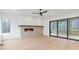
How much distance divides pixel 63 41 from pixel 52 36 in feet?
1.13

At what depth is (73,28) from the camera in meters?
2.23

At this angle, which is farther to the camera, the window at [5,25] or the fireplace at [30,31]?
the fireplace at [30,31]

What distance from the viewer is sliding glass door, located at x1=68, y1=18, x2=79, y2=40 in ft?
7.04

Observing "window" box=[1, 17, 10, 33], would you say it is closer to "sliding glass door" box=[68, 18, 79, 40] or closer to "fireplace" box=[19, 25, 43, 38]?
"fireplace" box=[19, 25, 43, 38]

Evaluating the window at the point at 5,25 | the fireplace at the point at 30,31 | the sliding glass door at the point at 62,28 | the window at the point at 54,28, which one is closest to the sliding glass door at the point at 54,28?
the window at the point at 54,28

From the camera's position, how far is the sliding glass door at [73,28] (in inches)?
84.5

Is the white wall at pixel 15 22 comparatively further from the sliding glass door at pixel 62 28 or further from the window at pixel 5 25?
the sliding glass door at pixel 62 28

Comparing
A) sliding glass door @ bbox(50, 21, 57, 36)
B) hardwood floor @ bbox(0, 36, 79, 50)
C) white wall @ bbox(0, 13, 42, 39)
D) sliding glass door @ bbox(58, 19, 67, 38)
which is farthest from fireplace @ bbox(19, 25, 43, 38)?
sliding glass door @ bbox(58, 19, 67, 38)

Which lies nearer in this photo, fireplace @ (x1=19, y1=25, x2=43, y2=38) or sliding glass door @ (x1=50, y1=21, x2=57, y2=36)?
sliding glass door @ (x1=50, y1=21, x2=57, y2=36)

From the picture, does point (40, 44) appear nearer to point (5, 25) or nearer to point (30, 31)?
point (30, 31)

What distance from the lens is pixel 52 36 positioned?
2.57 m
